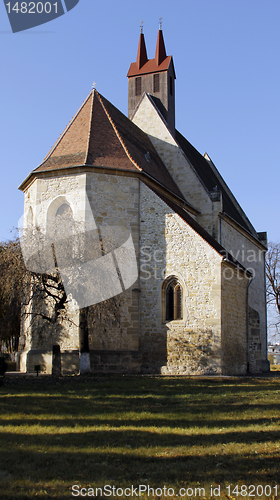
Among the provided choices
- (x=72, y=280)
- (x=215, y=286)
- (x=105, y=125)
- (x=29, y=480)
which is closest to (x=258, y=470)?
(x=29, y=480)

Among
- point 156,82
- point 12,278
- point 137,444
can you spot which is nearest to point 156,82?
point 156,82

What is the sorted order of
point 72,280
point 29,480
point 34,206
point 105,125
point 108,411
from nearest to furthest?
1. point 29,480
2. point 108,411
3. point 72,280
4. point 34,206
5. point 105,125

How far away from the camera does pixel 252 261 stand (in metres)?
30.4

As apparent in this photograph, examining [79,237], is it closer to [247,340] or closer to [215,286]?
[215,286]

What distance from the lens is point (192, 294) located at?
1750cm

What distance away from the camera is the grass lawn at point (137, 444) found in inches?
169

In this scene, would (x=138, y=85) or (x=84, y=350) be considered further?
(x=138, y=85)

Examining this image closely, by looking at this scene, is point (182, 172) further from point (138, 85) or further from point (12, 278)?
point (12, 278)

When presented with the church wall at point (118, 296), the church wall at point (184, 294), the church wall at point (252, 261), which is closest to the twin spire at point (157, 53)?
the church wall at point (252, 261)

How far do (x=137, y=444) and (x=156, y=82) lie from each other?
25475mm

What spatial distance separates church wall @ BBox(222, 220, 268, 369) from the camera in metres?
25.7

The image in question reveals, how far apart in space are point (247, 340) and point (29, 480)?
688 inches

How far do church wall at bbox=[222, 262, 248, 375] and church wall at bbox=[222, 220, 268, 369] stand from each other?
197 inches

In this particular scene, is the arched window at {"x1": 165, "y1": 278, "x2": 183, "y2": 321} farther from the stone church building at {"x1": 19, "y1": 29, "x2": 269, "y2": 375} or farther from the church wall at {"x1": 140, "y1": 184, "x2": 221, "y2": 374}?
the church wall at {"x1": 140, "y1": 184, "x2": 221, "y2": 374}
